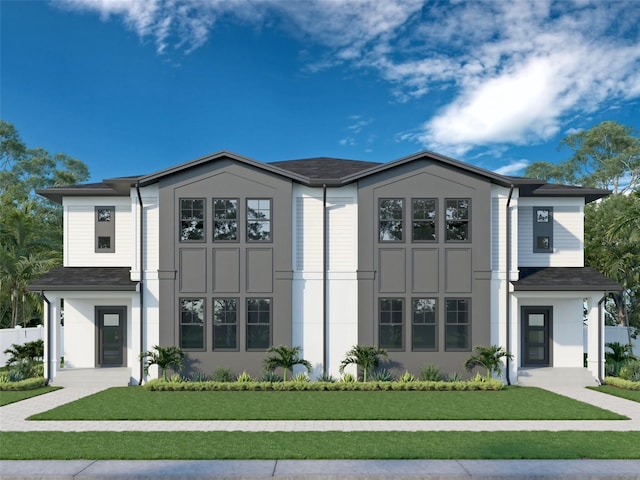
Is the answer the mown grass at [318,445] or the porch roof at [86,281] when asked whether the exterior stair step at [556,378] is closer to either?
the mown grass at [318,445]

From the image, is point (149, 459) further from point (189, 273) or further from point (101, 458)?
point (189, 273)

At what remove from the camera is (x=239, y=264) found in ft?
53.7

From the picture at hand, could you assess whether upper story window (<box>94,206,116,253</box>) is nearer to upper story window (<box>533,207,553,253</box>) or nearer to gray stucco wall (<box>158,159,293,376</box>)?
gray stucco wall (<box>158,159,293,376</box>)

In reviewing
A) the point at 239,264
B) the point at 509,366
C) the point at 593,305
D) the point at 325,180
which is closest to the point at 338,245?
the point at 325,180

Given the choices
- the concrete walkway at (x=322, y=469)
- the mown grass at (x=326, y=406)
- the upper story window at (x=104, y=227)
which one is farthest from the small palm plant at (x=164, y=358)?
the concrete walkway at (x=322, y=469)

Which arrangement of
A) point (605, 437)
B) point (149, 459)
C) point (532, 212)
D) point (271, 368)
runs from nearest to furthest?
point (149, 459) < point (605, 437) < point (271, 368) < point (532, 212)

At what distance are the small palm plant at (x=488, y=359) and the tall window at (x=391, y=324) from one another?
243 centimetres

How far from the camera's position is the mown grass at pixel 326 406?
448 inches

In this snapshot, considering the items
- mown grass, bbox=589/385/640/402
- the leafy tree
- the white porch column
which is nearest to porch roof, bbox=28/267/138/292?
mown grass, bbox=589/385/640/402

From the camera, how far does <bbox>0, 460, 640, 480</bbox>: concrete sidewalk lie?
7.34 metres

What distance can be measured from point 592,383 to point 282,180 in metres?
12.8

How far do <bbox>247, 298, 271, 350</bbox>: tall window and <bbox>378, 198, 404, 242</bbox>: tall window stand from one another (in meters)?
4.76

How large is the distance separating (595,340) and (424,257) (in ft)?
21.9

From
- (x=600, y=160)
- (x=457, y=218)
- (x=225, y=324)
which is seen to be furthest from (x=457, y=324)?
(x=600, y=160)
